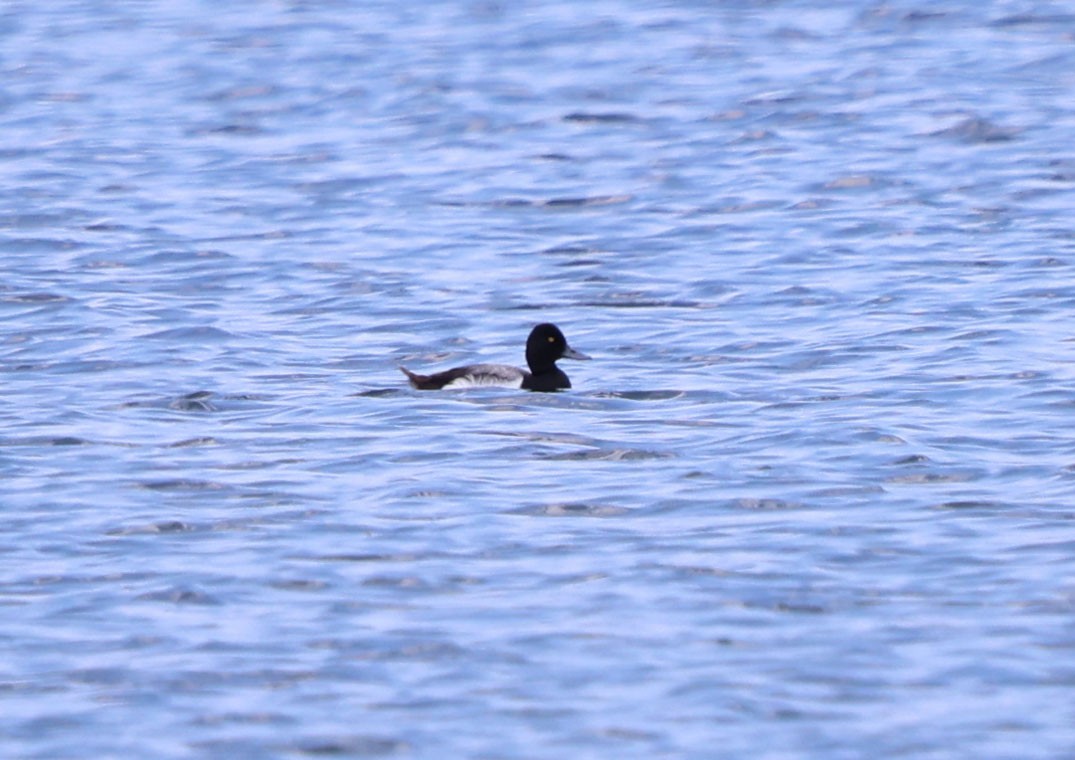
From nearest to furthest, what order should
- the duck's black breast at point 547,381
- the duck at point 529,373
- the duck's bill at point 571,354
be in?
the duck at point 529,373 < the duck's black breast at point 547,381 < the duck's bill at point 571,354

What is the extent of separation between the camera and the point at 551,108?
2869cm

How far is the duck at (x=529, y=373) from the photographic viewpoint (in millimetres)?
15695

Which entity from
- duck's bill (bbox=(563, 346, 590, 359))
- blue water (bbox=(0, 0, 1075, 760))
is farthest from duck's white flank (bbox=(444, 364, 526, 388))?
duck's bill (bbox=(563, 346, 590, 359))

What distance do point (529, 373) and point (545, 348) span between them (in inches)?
8.5

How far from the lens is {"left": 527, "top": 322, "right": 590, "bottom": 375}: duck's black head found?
16.0 m

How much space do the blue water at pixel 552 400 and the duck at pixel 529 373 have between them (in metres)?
0.14

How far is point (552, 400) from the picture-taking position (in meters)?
15.6

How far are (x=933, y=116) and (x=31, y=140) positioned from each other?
11.1m

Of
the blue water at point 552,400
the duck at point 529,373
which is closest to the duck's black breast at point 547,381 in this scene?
the duck at point 529,373

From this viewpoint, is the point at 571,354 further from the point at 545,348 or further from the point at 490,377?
the point at 490,377

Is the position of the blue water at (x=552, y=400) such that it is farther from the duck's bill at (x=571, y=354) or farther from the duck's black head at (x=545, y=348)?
the duck's black head at (x=545, y=348)

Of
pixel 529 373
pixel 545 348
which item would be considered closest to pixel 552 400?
pixel 529 373

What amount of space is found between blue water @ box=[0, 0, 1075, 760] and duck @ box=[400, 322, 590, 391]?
14 cm

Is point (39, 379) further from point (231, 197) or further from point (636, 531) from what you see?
point (231, 197)
